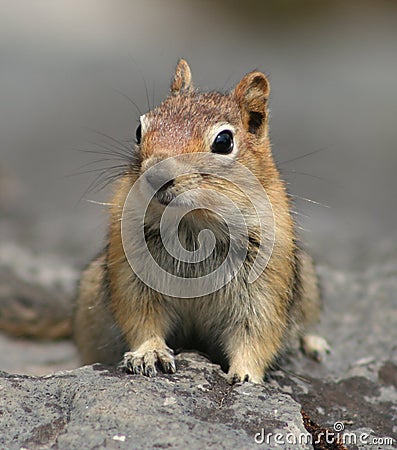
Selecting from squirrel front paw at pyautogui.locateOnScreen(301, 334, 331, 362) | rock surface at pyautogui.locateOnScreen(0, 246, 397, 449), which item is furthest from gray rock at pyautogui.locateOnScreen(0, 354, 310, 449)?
squirrel front paw at pyautogui.locateOnScreen(301, 334, 331, 362)

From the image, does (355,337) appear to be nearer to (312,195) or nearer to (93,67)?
(312,195)

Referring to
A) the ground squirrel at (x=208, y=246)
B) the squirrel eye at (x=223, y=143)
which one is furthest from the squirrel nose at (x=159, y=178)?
the squirrel eye at (x=223, y=143)

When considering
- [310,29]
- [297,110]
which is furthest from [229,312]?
[310,29]

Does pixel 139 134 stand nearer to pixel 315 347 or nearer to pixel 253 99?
pixel 253 99

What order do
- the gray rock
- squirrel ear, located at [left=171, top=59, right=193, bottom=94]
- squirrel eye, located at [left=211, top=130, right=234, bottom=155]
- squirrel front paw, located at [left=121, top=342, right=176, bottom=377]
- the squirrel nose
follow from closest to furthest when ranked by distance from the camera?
1. the gray rock
2. the squirrel nose
3. squirrel front paw, located at [left=121, top=342, right=176, bottom=377]
4. squirrel eye, located at [left=211, top=130, right=234, bottom=155]
5. squirrel ear, located at [left=171, top=59, right=193, bottom=94]

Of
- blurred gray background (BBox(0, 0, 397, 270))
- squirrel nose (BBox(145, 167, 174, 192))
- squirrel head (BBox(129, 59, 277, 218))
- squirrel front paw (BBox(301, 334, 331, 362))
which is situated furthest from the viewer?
blurred gray background (BBox(0, 0, 397, 270))

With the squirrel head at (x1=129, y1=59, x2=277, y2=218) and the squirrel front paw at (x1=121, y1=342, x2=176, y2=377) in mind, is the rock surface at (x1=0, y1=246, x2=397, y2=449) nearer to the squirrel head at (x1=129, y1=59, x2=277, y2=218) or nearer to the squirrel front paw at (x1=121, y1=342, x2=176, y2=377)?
the squirrel front paw at (x1=121, y1=342, x2=176, y2=377)
